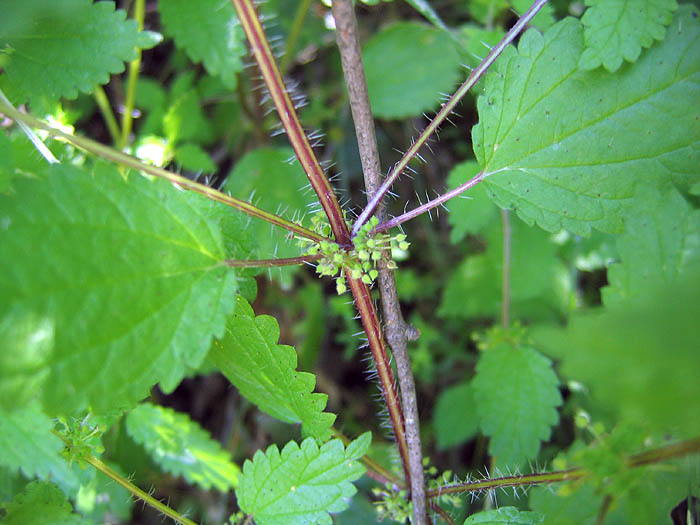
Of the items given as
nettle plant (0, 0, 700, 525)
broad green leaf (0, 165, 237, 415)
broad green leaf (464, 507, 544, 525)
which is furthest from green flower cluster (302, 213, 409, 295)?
broad green leaf (464, 507, 544, 525)

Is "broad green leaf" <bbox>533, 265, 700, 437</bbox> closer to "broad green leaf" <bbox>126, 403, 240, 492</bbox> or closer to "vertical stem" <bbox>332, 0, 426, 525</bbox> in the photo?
"vertical stem" <bbox>332, 0, 426, 525</bbox>

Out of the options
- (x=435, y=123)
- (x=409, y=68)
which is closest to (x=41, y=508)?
(x=435, y=123)

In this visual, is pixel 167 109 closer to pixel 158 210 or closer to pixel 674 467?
pixel 158 210

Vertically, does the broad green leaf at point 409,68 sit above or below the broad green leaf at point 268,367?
above

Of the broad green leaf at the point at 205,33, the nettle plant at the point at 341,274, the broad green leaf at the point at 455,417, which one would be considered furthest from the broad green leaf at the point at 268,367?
the broad green leaf at the point at 455,417

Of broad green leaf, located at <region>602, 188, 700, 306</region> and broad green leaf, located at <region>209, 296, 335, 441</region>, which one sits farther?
broad green leaf, located at <region>209, 296, 335, 441</region>

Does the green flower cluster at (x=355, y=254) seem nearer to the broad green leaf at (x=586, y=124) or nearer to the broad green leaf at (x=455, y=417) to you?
the broad green leaf at (x=586, y=124)

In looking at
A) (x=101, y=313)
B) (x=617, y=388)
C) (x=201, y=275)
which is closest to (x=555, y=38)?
(x=617, y=388)

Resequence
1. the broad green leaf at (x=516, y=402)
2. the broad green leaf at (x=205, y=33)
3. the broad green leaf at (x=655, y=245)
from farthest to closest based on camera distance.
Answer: the broad green leaf at (x=205, y=33), the broad green leaf at (x=516, y=402), the broad green leaf at (x=655, y=245)
